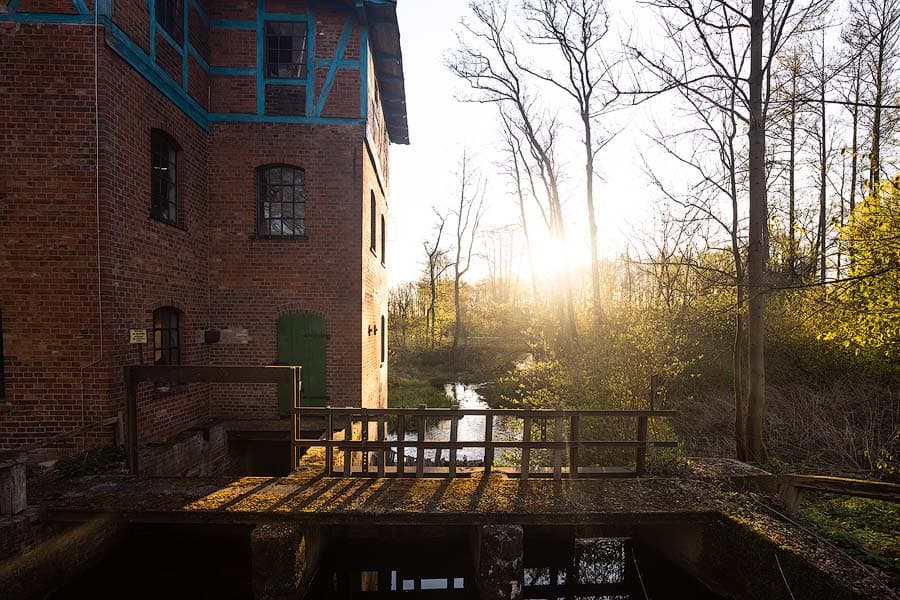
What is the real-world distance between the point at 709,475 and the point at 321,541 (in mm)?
5487

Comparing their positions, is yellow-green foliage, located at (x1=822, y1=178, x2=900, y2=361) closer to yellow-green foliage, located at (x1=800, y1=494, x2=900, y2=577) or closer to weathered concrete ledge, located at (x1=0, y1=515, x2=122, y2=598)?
yellow-green foliage, located at (x1=800, y1=494, x2=900, y2=577)

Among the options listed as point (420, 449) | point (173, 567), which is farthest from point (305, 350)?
point (420, 449)

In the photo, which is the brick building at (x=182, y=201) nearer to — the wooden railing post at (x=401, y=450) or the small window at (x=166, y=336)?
the small window at (x=166, y=336)

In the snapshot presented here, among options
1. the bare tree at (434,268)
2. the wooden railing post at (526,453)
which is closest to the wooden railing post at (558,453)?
the wooden railing post at (526,453)

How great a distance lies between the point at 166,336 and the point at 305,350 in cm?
255

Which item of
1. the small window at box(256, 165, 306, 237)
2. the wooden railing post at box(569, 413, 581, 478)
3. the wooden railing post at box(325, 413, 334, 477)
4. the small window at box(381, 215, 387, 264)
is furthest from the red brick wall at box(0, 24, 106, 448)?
the small window at box(381, 215, 387, 264)

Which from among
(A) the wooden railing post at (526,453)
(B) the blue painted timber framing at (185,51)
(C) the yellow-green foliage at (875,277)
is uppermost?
(B) the blue painted timber framing at (185,51)

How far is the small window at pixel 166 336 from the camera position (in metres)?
7.56

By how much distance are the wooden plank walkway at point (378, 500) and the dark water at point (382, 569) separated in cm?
108

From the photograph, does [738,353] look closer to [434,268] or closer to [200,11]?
[200,11]

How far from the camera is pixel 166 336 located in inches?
309

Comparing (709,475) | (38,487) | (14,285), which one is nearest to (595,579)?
(709,475)

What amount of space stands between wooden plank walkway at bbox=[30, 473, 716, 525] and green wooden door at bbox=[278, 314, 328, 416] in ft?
10.7

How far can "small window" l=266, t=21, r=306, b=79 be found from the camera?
8.95 m
